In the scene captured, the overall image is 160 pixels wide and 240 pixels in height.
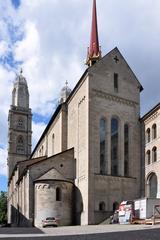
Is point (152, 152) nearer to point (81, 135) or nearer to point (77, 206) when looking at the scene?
point (81, 135)

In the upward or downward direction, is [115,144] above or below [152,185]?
above

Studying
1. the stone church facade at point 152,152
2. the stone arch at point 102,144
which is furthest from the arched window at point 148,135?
the stone arch at point 102,144

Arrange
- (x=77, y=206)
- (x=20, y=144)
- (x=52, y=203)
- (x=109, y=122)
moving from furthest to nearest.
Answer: (x=20, y=144) < (x=109, y=122) < (x=77, y=206) < (x=52, y=203)

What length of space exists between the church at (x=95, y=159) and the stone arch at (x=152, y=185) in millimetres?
1026

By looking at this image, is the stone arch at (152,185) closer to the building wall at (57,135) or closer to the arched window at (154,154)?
the arched window at (154,154)

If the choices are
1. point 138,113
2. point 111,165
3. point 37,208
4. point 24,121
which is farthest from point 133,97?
point 24,121

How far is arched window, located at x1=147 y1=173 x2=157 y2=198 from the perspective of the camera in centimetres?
4456

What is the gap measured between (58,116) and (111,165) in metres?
12.4

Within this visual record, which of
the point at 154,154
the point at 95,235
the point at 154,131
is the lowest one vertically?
the point at 95,235

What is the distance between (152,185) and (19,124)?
6745 centimetres

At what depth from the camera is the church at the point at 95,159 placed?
4409 cm

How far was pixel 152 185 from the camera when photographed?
45.2 meters

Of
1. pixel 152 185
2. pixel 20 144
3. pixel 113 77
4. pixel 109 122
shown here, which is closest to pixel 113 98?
pixel 113 77

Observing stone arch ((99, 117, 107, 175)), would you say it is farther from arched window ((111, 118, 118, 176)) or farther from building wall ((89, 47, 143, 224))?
arched window ((111, 118, 118, 176))
